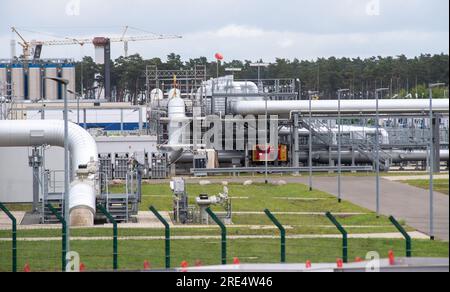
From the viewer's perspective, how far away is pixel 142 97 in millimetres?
131625

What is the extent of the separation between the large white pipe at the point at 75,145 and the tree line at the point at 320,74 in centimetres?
5331

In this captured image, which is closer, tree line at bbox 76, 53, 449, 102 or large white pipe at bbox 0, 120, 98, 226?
large white pipe at bbox 0, 120, 98, 226

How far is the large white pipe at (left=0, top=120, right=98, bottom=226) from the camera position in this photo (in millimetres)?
45969

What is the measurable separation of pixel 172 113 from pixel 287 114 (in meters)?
10.2

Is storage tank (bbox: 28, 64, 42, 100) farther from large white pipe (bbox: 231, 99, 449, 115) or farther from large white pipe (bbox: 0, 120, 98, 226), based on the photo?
large white pipe (bbox: 0, 120, 98, 226)

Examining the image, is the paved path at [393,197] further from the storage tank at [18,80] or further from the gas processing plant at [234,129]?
the storage tank at [18,80]

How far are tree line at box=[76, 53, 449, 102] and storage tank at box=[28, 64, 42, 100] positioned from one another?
249 inches

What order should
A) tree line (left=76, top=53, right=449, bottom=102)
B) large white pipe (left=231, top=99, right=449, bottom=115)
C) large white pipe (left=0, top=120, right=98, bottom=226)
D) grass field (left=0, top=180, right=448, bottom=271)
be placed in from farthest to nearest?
tree line (left=76, top=53, right=449, bottom=102), large white pipe (left=231, top=99, right=449, bottom=115), large white pipe (left=0, top=120, right=98, bottom=226), grass field (left=0, top=180, right=448, bottom=271)

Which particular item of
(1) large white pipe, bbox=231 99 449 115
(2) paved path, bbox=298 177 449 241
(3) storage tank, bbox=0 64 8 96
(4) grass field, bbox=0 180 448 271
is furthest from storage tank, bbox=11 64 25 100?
(4) grass field, bbox=0 180 448 271

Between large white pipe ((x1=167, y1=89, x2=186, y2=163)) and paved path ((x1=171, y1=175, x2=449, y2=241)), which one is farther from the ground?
large white pipe ((x1=167, y1=89, x2=186, y2=163))

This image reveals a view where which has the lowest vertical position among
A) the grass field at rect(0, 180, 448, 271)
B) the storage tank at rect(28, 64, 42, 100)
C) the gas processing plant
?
the grass field at rect(0, 180, 448, 271)

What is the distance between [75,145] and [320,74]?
7120 cm

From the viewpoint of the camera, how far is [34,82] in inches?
4311

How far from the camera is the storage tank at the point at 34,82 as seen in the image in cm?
10200
